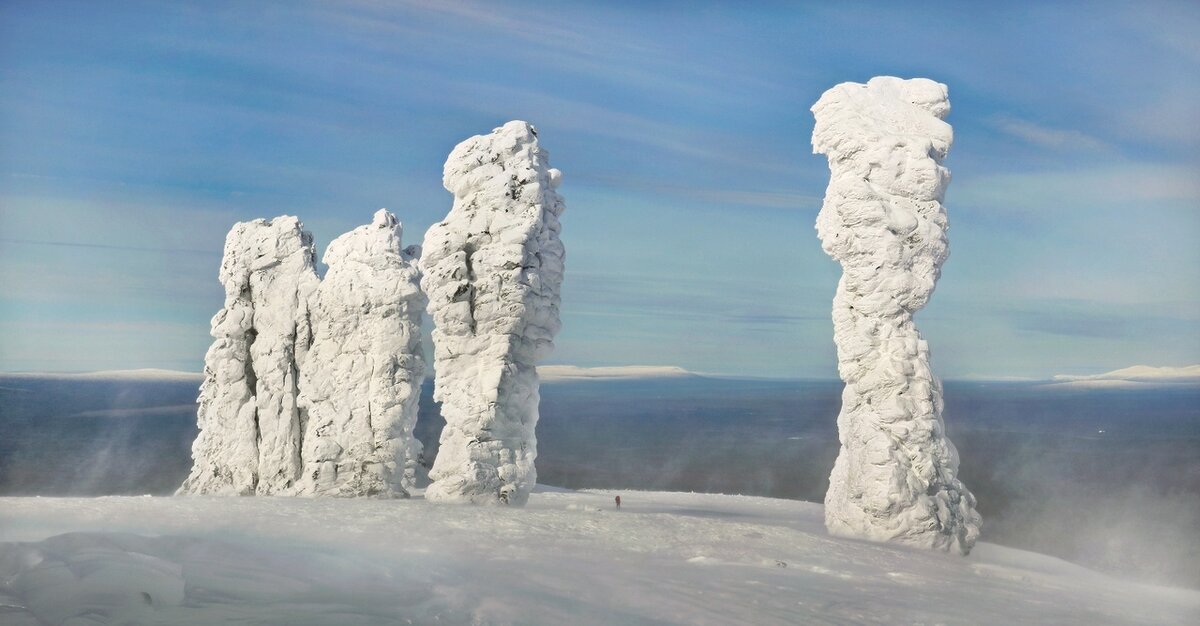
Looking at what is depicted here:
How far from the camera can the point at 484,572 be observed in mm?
11859

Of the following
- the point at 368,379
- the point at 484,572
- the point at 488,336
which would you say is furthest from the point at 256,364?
the point at 484,572

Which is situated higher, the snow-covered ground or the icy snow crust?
the icy snow crust

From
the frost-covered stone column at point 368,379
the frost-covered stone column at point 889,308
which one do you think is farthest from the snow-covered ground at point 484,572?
the frost-covered stone column at point 368,379

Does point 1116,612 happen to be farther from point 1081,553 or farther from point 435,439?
point 435,439

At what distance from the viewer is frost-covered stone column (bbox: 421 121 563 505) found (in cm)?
1723

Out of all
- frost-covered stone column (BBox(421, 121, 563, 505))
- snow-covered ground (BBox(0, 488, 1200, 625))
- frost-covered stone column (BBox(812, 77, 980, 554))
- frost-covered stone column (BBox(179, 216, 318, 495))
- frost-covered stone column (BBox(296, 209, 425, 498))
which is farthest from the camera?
frost-covered stone column (BBox(179, 216, 318, 495))

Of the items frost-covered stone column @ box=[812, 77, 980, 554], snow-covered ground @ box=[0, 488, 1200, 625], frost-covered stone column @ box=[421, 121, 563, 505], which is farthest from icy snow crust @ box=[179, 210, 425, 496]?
frost-covered stone column @ box=[812, 77, 980, 554]

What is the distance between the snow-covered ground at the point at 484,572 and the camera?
1015 centimetres

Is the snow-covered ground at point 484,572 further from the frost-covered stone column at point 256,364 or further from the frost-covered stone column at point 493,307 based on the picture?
the frost-covered stone column at point 256,364

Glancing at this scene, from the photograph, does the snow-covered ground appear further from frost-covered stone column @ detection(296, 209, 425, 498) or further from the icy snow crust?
the icy snow crust

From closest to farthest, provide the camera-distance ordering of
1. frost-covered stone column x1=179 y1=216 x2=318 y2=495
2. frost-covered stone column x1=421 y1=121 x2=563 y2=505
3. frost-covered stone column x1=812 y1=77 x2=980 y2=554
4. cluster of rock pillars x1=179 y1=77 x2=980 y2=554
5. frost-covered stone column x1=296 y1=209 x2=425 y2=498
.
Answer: frost-covered stone column x1=812 y1=77 x2=980 y2=554
cluster of rock pillars x1=179 y1=77 x2=980 y2=554
frost-covered stone column x1=421 y1=121 x2=563 y2=505
frost-covered stone column x1=296 y1=209 x2=425 y2=498
frost-covered stone column x1=179 y1=216 x2=318 y2=495

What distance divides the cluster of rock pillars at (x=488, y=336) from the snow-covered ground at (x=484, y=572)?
110 centimetres

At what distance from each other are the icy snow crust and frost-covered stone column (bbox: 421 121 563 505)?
86 cm

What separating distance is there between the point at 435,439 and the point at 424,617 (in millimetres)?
40389
